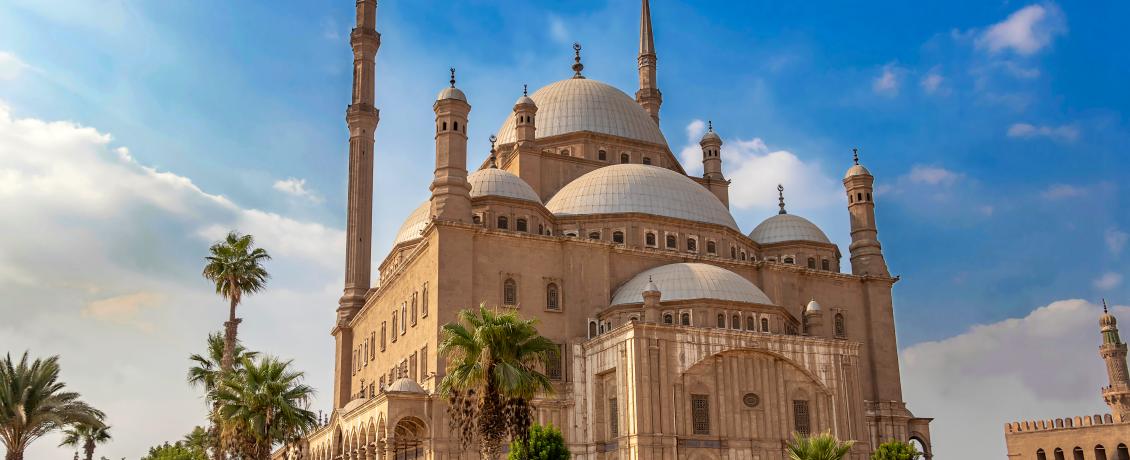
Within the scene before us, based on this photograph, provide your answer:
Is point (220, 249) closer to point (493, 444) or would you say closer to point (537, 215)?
point (537, 215)

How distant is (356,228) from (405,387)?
1707 centimetres

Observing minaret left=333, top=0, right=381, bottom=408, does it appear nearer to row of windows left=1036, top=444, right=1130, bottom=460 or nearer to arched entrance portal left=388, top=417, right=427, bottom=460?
arched entrance portal left=388, top=417, right=427, bottom=460

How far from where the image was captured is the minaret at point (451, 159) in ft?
118

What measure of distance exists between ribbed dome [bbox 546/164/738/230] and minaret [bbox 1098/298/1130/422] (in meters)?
23.4

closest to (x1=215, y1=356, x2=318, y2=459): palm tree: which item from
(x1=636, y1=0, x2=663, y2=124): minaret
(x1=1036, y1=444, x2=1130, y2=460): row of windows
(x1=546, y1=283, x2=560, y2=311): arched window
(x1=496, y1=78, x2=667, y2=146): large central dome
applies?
(x1=546, y1=283, x2=560, y2=311): arched window

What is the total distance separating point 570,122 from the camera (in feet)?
159

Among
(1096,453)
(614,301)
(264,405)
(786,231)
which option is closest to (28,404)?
(264,405)

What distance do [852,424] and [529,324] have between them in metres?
15.8

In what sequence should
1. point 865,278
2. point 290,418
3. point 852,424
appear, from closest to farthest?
1. point 290,418
2. point 852,424
3. point 865,278

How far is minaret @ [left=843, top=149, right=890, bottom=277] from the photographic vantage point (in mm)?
44844

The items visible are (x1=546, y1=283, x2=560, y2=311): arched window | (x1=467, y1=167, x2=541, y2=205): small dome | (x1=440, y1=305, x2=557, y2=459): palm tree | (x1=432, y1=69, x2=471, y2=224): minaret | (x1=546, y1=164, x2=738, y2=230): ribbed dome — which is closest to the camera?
(x1=440, y1=305, x2=557, y2=459): palm tree

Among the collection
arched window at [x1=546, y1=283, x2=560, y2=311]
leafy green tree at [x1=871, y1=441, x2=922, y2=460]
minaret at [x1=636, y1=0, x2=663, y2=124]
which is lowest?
leafy green tree at [x1=871, y1=441, x2=922, y2=460]

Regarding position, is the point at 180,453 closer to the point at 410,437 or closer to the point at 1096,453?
the point at 410,437

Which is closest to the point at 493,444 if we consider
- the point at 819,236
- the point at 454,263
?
the point at 454,263
